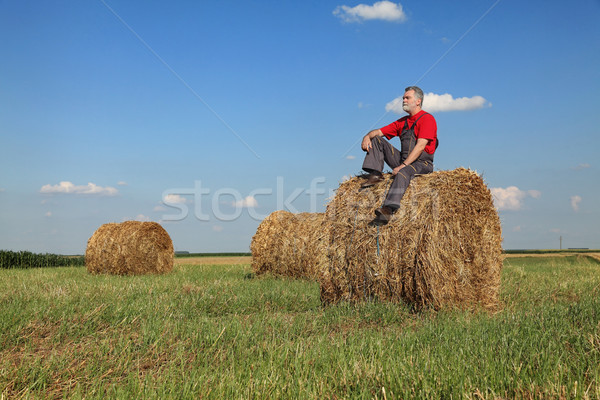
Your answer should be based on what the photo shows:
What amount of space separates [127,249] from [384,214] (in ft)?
35.0

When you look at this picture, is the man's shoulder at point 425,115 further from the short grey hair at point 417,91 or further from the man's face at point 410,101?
the short grey hair at point 417,91

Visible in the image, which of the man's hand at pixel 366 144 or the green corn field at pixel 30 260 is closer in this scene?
the man's hand at pixel 366 144

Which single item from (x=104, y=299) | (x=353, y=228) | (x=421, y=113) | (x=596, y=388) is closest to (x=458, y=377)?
(x=596, y=388)

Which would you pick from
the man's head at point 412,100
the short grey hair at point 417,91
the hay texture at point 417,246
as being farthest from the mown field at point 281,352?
the short grey hair at point 417,91

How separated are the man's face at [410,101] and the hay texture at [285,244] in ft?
16.8

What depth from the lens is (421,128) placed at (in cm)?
772

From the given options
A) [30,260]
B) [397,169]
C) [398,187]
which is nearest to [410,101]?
[397,169]

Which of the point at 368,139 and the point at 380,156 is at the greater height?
the point at 368,139

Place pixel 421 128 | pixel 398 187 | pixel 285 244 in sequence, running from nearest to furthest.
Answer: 1. pixel 398 187
2. pixel 421 128
3. pixel 285 244

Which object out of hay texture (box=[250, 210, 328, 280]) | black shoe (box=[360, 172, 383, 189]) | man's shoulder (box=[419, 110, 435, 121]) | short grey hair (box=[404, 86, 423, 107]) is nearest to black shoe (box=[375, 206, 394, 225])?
black shoe (box=[360, 172, 383, 189])

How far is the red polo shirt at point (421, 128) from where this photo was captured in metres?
7.70

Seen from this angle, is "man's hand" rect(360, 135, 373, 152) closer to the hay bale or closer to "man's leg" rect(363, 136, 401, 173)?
"man's leg" rect(363, 136, 401, 173)

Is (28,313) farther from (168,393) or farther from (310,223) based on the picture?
(310,223)

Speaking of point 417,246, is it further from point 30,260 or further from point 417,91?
point 30,260
